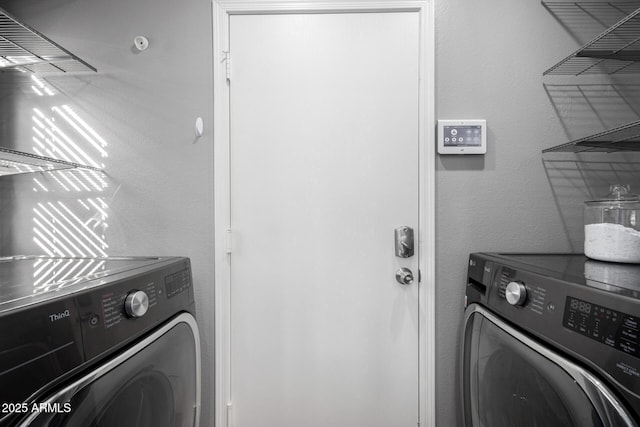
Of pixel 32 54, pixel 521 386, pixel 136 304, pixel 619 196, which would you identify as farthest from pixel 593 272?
pixel 32 54

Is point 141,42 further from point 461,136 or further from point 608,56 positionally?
point 608,56

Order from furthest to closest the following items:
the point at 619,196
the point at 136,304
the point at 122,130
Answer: the point at 122,130 → the point at 619,196 → the point at 136,304

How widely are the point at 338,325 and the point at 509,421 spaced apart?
618 mm

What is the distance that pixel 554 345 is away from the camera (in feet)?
2.20

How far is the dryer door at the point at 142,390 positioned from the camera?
0.52 m

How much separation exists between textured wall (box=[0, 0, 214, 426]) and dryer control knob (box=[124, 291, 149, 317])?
494mm

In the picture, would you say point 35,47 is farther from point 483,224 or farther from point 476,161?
point 483,224

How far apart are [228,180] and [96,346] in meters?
0.76

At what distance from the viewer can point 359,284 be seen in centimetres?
121

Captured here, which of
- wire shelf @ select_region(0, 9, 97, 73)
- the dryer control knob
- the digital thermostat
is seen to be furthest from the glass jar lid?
wire shelf @ select_region(0, 9, 97, 73)

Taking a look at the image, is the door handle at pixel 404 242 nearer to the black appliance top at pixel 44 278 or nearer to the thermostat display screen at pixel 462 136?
the thermostat display screen at pixel 462 136

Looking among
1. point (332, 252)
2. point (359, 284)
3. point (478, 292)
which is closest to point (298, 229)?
point (332, 252)

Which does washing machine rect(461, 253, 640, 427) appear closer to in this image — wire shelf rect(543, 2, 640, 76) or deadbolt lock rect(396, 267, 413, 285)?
deadbolt lock rect(396, 267, 413, 285)

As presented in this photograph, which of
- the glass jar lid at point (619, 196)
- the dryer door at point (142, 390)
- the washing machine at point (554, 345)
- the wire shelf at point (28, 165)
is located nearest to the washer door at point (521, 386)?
the washing machine at point (554, 345)
